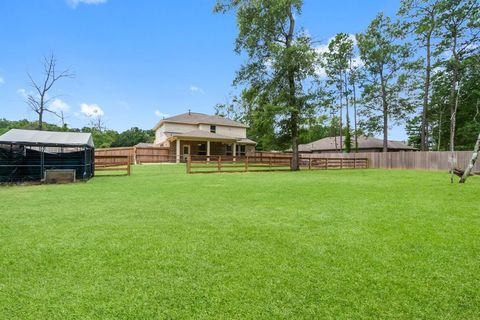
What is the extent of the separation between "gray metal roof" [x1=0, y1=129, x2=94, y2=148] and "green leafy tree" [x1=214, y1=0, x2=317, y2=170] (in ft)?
35.1

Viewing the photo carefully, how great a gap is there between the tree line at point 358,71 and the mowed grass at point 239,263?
11.4 meters

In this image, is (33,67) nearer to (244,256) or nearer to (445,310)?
(244,256)

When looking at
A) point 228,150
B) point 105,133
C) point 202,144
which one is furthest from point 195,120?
point 105,133

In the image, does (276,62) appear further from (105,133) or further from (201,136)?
(105,133)

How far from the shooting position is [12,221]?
4.34m

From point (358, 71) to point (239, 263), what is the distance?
102ft

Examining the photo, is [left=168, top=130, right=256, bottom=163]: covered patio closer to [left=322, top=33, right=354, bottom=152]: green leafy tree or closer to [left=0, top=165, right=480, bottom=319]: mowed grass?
[left=322, top=33, right=354, bottom=152]: green leafy tree

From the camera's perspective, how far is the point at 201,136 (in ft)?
80.0

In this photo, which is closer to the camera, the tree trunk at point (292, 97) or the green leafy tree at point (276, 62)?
the green leafy tree at point (276, 62)

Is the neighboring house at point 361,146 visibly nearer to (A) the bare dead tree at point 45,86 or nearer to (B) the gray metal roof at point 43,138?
(B) the gray metal roof at point 43,138

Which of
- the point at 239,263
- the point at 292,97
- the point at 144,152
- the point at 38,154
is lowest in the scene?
the point at 239,263

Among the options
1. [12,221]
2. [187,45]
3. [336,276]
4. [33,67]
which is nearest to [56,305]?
[336,276]

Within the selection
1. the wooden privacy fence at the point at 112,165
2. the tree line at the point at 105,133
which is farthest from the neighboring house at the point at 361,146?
the tree line at the point at 105,133

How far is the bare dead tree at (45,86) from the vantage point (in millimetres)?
22422
